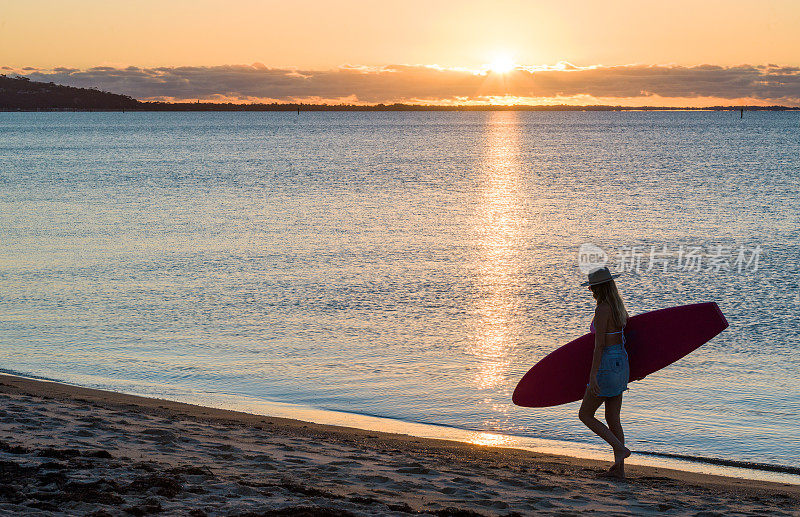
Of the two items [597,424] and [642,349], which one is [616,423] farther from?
[642,349]

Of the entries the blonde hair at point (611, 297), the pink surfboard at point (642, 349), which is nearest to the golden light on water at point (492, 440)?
the pink surfboard at point (642, 349)

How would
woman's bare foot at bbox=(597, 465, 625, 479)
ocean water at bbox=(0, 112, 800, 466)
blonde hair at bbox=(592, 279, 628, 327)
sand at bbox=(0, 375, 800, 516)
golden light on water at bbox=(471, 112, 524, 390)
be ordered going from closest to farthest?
sand at bbox=(0, 375, 800, 516)
blonde hair at bbox=(592, 279, 628, 327)
woman's bare foot at bbox=(597, 465, 625, 479)
ocean water at bbox=(0, 112, 800, 466)
golden light on water at bbox=(471, 112, 524, 390)

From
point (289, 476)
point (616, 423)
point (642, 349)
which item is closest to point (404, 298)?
point (642, 349)

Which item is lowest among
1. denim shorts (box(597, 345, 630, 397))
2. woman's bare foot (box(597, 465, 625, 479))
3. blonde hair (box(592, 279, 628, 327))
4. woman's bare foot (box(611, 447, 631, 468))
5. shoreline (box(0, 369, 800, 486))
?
shoreline (box(0, 369, 800, 486))

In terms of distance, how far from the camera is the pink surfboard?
7531mm

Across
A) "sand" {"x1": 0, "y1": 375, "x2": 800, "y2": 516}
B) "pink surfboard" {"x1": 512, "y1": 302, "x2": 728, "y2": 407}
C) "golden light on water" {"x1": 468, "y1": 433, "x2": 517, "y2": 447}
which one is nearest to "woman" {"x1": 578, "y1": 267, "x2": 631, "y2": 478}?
"sand" {"x1": 0, "y1": 375, "x2": 800, "y2": 516}

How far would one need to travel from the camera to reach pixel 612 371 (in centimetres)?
629

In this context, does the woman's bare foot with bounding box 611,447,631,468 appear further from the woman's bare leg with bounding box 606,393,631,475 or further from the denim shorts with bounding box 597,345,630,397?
the denim shorts with bounding box 597,345,630,397

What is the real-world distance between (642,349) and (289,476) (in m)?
3.56

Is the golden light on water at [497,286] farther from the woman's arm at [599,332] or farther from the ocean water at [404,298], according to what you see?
the woman's arm at [599,332]

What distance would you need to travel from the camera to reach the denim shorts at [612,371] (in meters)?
6.26

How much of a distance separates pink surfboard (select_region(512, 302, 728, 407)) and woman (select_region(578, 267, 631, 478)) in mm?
1042

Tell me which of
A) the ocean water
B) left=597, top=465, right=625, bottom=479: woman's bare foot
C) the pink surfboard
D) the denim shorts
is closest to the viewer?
the denim shorts

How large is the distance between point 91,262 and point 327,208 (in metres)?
14.5
